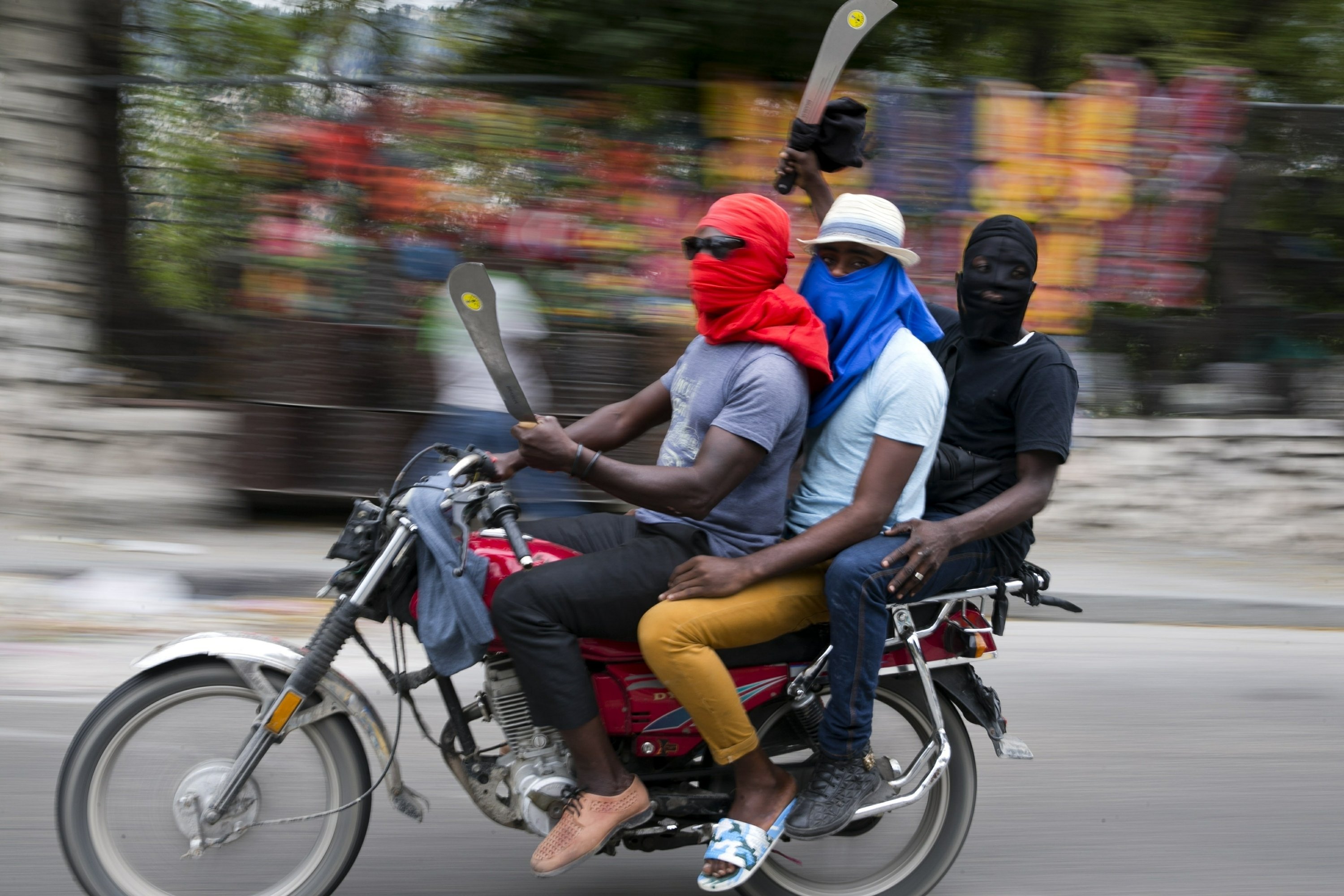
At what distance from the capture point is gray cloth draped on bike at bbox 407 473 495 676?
2967 millimetres

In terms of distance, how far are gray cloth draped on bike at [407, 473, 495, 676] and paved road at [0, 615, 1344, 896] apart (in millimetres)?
849

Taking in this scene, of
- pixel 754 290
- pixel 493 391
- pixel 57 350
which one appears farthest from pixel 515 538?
pixel 57 350

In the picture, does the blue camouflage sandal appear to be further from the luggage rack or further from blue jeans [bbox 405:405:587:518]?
blue jeans [bbox 405:405:587:518]

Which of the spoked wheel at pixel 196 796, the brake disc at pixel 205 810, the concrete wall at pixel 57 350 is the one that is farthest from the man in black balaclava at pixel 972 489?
the concrete wall at pixel 57 350

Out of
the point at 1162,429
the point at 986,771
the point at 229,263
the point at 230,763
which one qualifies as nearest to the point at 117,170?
the point at 229,263

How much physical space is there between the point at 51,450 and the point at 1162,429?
6600mm

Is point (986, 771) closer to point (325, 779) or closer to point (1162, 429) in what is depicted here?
point (325, 779)

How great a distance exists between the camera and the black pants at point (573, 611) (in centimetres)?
296

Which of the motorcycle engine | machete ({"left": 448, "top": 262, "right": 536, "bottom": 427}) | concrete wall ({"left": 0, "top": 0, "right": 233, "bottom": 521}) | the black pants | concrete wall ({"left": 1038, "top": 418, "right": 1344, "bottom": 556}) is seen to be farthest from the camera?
concrete wall ({"left": 1038, "top": 418, "right": 1344, "bottom": 556})

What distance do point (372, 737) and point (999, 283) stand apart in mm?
1935

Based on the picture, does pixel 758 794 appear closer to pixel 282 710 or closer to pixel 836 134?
pixel 282 710

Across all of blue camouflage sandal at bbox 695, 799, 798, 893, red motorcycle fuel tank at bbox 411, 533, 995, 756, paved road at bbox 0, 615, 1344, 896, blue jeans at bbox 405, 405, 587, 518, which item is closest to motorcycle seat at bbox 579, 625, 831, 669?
red motorcycle fuel tank at bbox 411, 533, 995, 756

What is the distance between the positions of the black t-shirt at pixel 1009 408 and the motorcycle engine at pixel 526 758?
1.14 m

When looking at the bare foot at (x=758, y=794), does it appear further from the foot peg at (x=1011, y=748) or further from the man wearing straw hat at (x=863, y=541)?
the foot peg at (x=1011, y=748)
